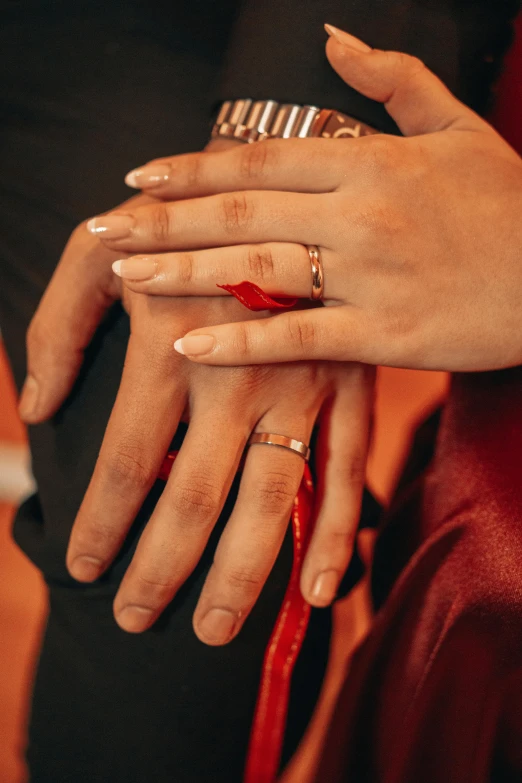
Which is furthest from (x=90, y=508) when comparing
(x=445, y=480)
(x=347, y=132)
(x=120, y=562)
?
(x=347, y=132)

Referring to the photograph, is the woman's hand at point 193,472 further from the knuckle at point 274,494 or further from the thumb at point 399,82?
the thumb at point 399,82

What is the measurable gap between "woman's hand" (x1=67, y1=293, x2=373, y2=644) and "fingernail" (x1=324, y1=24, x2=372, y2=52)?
294mm

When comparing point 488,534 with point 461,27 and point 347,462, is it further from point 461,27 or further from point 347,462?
point 461,27

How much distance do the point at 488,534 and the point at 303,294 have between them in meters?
0.28

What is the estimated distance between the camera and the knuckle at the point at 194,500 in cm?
52

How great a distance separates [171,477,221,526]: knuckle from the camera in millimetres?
520

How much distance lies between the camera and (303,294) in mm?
533

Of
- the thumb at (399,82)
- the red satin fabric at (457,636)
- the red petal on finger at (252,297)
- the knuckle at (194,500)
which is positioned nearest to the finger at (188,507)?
the knuckle at (194,500)

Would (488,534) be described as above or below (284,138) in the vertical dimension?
below

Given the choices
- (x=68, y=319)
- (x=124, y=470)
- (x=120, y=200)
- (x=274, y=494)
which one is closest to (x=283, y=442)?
(x=274, y=494)

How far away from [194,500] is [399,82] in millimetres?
468

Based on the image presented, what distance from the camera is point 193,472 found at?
1.72ft

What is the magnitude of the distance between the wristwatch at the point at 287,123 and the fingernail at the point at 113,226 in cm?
17

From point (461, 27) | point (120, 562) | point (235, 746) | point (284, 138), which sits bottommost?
point (235, 746)
